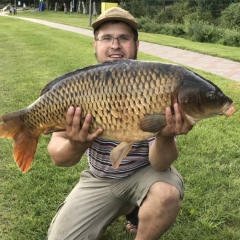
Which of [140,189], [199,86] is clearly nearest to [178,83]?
[199,86]

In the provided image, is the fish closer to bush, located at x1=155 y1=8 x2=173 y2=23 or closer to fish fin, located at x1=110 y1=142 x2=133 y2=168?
fish fin, located at x1=110 y1=142 x2=133 y2=168

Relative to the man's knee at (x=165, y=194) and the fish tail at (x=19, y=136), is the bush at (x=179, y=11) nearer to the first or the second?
the man's knee at (x=165, y=194)

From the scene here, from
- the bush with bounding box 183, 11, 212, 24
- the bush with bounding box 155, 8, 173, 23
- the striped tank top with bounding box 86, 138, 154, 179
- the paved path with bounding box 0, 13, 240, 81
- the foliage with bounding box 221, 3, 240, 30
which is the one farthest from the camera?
the bush with bounding box 155, 8, 173, 23

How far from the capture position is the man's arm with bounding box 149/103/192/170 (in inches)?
63.4

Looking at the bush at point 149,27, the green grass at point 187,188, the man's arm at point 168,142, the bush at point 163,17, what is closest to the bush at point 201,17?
the bush at point 149,27

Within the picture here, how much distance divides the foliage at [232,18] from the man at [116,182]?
13160 mm

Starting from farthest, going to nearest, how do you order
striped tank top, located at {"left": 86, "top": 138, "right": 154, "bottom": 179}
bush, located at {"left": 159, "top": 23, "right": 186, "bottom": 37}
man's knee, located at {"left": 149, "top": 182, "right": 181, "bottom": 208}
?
bush, located at {"left": 159, "top": 23, "right": 186, "bottom": 37} < striped tank top, located at {"left": 86, "top": 138, "right": 154, "bottom": 179} < man's knee, located at {"left": 149, "top": 182, "right": 181, "bottom": 208}

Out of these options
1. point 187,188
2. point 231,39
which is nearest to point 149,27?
point 231,39

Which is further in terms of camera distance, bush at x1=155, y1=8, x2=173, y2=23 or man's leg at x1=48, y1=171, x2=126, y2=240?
bush at x1=155, y1=8, x2=173, y2=23

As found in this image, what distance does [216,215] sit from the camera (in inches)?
98.9

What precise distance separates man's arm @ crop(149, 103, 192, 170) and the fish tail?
556mm

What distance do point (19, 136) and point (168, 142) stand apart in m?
0.68

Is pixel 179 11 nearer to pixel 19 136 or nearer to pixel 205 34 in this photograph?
pixel 205 34

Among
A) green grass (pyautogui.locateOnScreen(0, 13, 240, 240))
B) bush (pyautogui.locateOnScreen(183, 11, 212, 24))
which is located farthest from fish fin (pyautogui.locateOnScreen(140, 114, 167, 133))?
bush (pyautogui.locateOnScreen(183, 11, 212, 24))
